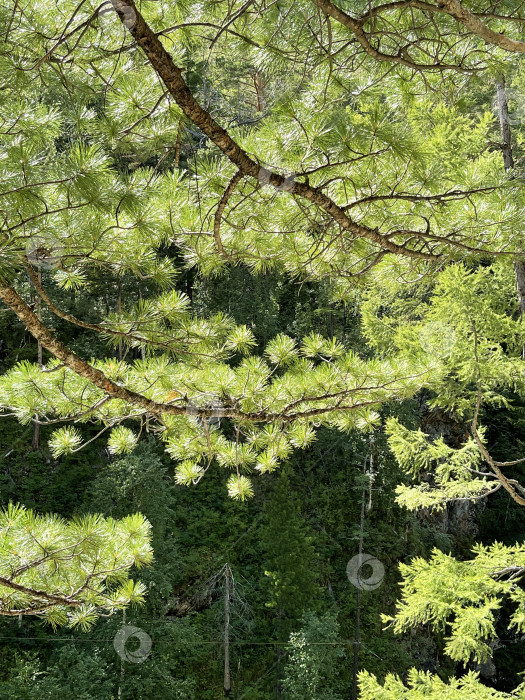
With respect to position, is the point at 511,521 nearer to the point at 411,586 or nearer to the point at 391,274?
the point at 411,586

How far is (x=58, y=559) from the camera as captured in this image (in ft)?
4.21

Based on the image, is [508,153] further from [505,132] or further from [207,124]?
[207,124]

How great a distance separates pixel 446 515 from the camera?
783 cm

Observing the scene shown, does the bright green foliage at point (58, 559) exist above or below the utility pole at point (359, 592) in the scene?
above

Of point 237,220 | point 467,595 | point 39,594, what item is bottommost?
Answer: point 467,595

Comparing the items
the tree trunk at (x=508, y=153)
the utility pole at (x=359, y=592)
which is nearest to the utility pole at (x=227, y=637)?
the utility pole at (x=359, y=592)

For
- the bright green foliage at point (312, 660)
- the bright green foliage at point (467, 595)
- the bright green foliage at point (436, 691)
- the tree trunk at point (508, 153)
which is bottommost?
the bright green foliage at point (312, 660)

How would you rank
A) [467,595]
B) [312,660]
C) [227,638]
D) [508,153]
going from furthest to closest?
[227,638]
[312,660]
[508,153]
[467,595]

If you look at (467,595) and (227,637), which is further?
(227,637)

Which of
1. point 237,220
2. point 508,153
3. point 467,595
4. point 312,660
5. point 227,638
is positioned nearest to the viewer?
point 237,220

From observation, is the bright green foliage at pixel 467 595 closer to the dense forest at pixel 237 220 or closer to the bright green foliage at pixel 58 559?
the dense forest at pixel 237 220

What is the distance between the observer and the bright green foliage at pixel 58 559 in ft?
4.10

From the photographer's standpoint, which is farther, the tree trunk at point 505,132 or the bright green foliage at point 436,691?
the tree trunk at point 505,132

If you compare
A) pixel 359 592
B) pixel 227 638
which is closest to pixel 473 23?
pixel 227 638
